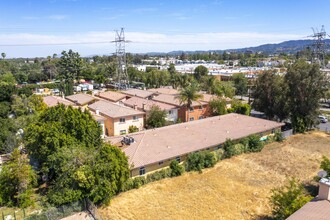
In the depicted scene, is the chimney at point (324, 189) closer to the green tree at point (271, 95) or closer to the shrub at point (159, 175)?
the shrub at point (159, 175)

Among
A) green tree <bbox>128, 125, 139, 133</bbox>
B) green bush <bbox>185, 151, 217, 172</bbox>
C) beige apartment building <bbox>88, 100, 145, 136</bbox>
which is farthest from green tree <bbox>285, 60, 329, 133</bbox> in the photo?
green tree <bbox>128, 125, 139, 133</bbox>

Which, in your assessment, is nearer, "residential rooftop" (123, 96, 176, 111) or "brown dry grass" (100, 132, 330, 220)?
"brown dry grass" (100, 132, 330, 220)

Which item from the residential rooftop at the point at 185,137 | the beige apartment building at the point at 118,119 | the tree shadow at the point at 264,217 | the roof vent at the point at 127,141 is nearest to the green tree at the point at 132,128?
the beige apartment building at the point at 118,119

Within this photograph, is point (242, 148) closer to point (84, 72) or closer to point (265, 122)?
point (265, 122)

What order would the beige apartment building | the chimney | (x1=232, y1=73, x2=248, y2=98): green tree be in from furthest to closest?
(x1=232, y1=73, x2=248, y2=98): green tree
the beige apartment building
the chimney

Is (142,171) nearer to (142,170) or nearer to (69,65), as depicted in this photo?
(142,170)

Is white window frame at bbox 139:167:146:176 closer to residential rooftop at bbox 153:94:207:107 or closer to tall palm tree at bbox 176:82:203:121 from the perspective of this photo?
tall palm tree at bbox 176:82:203:121

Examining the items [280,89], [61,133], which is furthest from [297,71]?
[61,133]
